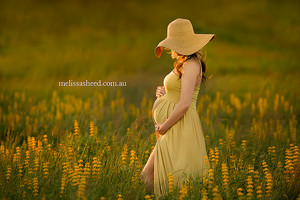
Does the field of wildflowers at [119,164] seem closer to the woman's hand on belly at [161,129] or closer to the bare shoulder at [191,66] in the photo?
the woman's hand on belly at [161,129]

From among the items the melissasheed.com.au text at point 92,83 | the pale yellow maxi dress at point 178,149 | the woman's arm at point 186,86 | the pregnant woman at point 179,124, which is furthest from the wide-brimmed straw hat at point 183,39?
the melissasheed.com.au text at point 92,83

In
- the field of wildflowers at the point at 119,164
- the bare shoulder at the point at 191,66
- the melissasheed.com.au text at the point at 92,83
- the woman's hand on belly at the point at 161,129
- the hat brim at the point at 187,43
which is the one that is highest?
the melissasheed.com.au text at the point at 92,83

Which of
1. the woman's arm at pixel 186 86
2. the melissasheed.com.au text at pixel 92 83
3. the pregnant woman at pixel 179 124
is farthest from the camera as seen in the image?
the melissasheed.com.au text at pixel 92 83

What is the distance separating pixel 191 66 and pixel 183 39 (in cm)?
33

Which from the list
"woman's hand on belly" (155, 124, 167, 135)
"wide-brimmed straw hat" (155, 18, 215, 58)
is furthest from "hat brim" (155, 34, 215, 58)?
"woman's hand on belly" (155, 124, 167, 135)

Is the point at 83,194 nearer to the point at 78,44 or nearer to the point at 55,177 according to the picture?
the point at 55,177

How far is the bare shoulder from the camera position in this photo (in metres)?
4.47

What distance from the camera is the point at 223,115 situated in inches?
358

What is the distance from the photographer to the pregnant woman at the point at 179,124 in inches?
180

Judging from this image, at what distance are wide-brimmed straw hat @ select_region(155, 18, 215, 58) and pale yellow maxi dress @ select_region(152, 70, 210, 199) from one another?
10.8 inches

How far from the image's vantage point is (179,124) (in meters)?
4.67

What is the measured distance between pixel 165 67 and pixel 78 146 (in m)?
11.4

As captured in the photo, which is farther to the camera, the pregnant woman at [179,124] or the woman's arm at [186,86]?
the pregnant woman at [179,124]

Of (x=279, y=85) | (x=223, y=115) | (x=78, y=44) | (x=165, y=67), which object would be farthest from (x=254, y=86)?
(x=78, y=44)
